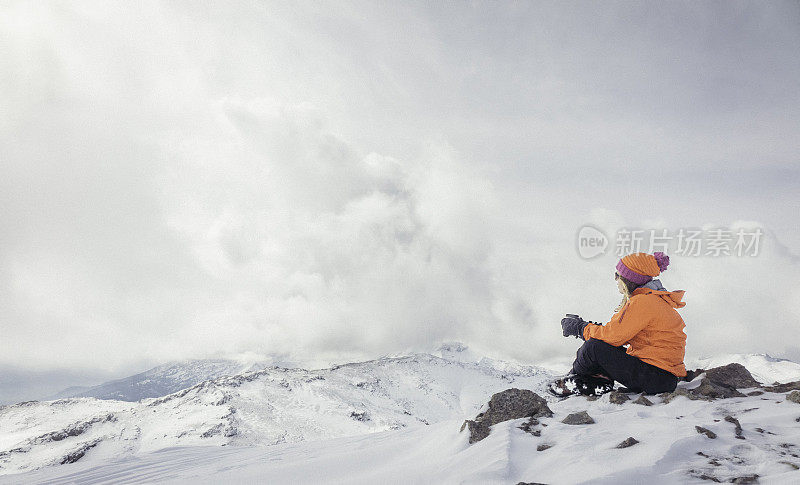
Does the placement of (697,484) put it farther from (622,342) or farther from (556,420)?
(622,342)

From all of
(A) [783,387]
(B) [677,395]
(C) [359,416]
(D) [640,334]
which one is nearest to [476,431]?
(D) [640,334]

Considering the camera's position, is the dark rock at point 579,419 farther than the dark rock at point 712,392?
No

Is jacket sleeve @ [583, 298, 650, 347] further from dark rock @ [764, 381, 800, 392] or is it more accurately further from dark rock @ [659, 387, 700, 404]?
dark rock @ [764, 381, 800, 392]

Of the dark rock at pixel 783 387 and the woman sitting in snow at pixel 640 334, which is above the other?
the woman sitting in snow at pixel 640 334

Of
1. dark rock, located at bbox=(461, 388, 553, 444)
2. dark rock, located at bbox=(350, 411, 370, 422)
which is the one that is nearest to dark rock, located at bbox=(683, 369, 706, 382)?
dark rock, located at bbox=(461, 388, 553, 444)

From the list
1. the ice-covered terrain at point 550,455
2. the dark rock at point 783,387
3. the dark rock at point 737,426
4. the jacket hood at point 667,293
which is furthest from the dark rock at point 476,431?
the dark rock at point 783,387

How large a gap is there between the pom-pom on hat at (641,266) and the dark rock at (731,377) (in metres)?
2.85

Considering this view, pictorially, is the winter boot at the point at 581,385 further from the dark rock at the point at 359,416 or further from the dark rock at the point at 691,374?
the dark rock at the point at 359,416

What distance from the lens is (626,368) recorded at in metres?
6.28

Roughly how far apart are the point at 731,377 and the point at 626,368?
136 inches

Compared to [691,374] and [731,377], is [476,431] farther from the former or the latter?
[731,377]

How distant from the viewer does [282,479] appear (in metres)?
5.52

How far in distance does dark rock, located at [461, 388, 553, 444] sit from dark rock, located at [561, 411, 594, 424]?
0.51 m

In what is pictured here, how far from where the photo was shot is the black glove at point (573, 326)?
265 inches
